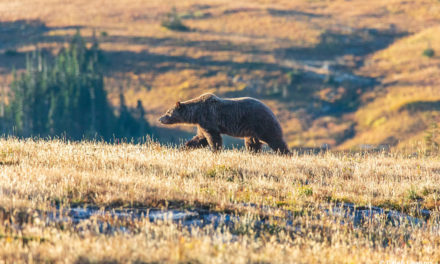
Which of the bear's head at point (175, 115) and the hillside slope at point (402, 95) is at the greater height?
the bear's head at point (175, 115)

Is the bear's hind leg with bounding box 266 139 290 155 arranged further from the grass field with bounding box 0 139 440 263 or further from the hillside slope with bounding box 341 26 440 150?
the hillside slope with bounding box 341 26 440 150

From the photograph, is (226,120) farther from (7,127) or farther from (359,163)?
(7,127)

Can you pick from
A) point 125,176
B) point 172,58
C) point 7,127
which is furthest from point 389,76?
point 125,176

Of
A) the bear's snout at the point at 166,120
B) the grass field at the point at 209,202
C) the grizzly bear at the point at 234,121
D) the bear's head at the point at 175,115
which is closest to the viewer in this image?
the grass field at the point at 209,202

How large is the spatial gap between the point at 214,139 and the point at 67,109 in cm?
6387

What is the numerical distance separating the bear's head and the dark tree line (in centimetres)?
5682

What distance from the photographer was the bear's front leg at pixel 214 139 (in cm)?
1630

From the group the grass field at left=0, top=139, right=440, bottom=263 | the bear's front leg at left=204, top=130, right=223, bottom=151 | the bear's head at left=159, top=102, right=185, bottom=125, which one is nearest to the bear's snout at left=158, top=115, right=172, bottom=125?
the bear's head at left=159, top=102, right=185, bottom=125

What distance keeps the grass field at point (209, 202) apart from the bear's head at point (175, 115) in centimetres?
291

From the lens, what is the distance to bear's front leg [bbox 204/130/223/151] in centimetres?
1630

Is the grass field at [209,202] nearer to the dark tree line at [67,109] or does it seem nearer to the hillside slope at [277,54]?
the hillside slope at [277,54]

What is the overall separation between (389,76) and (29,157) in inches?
3591

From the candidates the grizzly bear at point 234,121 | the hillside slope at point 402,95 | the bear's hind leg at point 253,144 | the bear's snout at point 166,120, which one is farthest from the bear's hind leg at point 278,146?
the hillside slope at point 402,95

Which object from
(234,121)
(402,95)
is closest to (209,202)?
(234,121)
